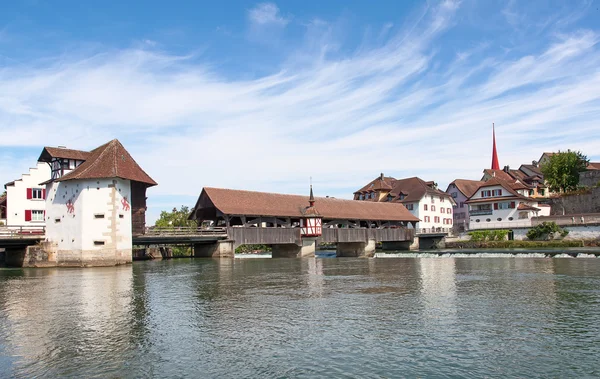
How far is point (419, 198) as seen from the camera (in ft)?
198

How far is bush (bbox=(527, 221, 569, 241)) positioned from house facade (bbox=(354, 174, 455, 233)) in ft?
40.5

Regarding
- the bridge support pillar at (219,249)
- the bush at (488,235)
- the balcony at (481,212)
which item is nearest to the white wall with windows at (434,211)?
the balcony at (481,212)

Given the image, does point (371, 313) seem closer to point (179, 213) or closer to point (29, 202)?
point (29, 202)

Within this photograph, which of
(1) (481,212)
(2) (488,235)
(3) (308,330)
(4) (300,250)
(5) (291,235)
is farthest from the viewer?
(1) (481,212)

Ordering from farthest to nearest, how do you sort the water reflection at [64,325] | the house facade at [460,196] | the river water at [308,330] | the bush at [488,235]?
1. the house facade at [460,196]
2. the bush at [488,235]
3. the water reflection at [64,325]
4. the river water at [308,330]

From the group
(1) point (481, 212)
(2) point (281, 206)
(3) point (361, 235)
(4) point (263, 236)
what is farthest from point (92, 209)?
(1) point (481, 212)

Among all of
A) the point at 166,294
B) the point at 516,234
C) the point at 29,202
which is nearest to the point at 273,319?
the point at 166,294

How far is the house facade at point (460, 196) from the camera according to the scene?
68319mm

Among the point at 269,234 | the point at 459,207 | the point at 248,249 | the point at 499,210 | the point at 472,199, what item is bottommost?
the point at 248,249

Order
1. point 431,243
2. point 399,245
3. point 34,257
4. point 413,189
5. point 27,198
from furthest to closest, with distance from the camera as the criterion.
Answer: point 413,189, point 431,243, point 399,245, point 27,198, point 34,257

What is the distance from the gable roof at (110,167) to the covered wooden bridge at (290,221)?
254 inches

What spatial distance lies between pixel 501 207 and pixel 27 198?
46719 millimetres

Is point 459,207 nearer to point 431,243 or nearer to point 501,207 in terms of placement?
point 501,207

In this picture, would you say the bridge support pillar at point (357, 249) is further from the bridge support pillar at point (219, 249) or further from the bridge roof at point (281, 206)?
the bridge support pillar at point (219, 249)
